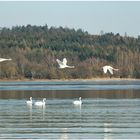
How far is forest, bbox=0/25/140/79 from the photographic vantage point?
122 meters

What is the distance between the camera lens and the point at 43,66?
12862 centimetres

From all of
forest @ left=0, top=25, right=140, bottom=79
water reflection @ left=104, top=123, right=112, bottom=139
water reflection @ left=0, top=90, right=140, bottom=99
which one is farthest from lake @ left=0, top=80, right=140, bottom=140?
forest @ left=0, top=25, right=140, bottom=79

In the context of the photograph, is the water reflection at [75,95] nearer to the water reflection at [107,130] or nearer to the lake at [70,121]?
the lake at [70,121]

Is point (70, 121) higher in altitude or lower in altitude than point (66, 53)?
lower

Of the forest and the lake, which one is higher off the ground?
the forest

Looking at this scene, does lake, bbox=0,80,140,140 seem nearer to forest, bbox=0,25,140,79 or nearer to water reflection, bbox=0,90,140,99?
water reflection, bbox=0,90,140,99

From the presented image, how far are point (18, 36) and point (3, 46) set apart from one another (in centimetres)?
2722

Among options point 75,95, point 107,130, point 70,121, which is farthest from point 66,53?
point 107,130

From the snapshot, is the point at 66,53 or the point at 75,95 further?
the point at 66,53

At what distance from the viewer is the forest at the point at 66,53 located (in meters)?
122

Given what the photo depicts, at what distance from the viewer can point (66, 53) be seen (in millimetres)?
145875

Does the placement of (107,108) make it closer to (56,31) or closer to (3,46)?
(3,46)

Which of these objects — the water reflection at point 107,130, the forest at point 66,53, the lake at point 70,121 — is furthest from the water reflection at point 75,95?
the forest at point 66,53

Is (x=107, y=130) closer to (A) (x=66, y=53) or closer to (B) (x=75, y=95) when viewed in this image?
(B) (x=75, y=95)
